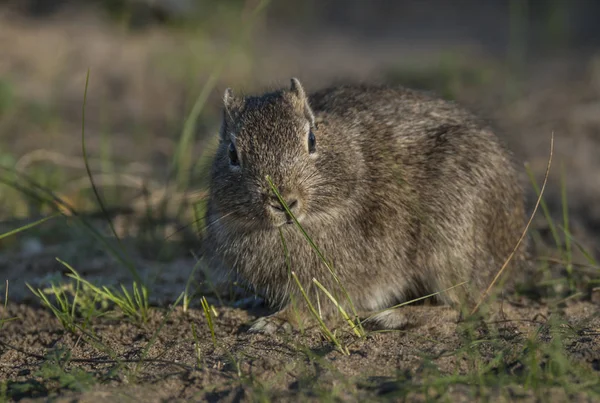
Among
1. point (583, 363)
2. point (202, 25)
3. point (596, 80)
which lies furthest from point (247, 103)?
point (202, 25)

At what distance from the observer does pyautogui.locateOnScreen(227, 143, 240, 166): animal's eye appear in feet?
13.3

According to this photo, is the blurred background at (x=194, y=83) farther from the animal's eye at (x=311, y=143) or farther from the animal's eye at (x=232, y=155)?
the animal's eye at (x=311, y=143)

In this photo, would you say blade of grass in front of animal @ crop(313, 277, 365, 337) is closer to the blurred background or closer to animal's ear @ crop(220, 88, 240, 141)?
animal's ear @ crop(220, 88, 240, 141)

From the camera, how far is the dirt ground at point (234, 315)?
327cm

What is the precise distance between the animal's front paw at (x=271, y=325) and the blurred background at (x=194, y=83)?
3.25 ft

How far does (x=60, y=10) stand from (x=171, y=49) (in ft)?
7.06

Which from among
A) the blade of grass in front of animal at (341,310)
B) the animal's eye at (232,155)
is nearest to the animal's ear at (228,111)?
the animal's eye at (232,155)

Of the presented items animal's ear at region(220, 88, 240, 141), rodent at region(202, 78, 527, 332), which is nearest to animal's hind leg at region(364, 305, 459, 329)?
rodent at region(202, 78, 527, 332)

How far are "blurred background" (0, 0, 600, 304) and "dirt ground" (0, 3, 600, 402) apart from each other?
33 mm

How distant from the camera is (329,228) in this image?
411 cm

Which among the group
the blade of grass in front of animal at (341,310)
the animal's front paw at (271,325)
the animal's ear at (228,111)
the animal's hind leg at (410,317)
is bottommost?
the animal's hind leg at (410,317)

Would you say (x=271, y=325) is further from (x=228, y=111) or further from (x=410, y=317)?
(x=228, y=111)

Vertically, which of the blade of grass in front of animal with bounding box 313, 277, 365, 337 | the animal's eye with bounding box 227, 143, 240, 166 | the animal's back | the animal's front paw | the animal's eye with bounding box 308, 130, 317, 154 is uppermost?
the animal's eye with bounding box 308, 130, 317, 154

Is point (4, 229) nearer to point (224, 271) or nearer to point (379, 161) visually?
point (224, 271)
